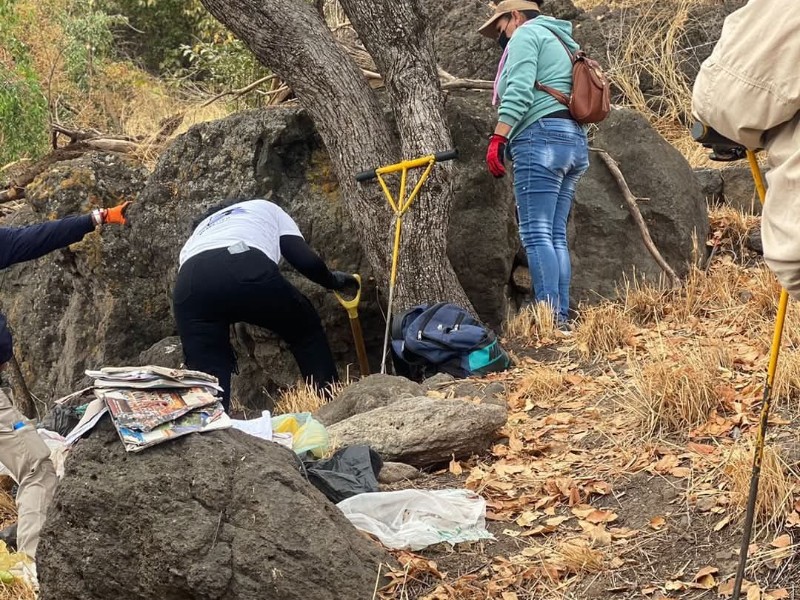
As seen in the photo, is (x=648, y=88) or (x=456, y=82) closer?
(x=456, y=82)

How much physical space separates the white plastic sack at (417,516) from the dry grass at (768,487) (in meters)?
1.01

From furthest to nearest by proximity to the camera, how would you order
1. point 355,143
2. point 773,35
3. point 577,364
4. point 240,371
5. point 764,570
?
point 240,371, point 355,143, point 577,364, point 764,570, point 773,35

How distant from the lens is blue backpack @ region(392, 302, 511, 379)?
6766 millimetres

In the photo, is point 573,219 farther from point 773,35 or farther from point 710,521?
point 773,35

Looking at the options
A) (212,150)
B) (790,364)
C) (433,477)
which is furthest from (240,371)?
(790,364)

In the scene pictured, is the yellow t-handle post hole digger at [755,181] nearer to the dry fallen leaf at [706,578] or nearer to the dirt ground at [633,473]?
the dry fallen leaf at [706,578]

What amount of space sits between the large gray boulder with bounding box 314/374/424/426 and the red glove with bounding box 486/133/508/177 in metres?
1.42

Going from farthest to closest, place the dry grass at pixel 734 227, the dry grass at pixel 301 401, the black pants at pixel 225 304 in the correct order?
the dry grass at pixel 734 227
the dry grass at pixel 301 401
the black pants at pixel 225 304

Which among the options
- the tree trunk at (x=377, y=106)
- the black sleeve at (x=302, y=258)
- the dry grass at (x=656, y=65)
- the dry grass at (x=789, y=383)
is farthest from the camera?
the dry grass at (x=656, y=65)

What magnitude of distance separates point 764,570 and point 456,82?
6188mm

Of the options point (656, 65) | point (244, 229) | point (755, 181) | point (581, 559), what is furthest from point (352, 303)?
point (656, 65)

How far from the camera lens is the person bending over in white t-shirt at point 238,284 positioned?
6.60 meters

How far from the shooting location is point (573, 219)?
29.2 feet

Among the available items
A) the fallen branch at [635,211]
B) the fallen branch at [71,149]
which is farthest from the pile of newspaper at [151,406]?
the fallen branch at [71,149]
